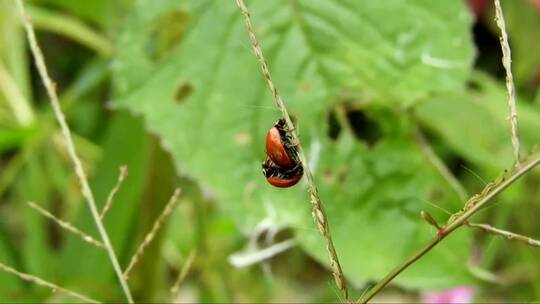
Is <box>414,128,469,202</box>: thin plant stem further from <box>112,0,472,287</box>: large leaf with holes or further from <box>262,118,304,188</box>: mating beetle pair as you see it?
<box>262,118,304,188</box>: mating beetle pair

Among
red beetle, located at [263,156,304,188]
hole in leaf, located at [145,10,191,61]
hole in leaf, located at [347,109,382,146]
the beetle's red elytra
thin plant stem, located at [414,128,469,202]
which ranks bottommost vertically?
Answer: thin plant stem, located at [414,128,469,202]

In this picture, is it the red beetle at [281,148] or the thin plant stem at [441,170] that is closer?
the red beetle at [281,148]

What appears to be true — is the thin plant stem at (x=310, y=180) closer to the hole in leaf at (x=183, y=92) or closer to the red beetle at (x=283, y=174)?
the red beetle at (x=283, y=174)

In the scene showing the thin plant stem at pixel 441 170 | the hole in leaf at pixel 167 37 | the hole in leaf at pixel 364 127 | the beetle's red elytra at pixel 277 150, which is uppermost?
the hole in leaf at pixel 167 37

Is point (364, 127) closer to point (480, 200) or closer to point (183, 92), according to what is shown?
point (183, 92)

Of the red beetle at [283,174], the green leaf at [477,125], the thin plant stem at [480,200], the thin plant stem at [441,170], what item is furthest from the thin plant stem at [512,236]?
the green leaf at [477,125]

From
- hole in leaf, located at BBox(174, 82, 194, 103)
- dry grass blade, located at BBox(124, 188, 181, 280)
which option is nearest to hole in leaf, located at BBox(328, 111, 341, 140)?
hole in leaf, located at BBox(174, 82, 194, 103)

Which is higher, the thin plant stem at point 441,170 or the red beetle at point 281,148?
the red beetle at point 281,148
